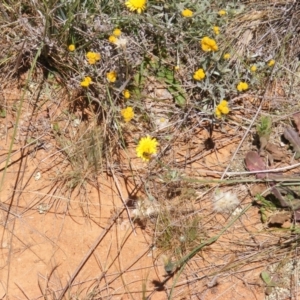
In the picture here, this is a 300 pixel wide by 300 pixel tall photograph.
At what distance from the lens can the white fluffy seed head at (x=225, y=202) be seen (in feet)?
7.59

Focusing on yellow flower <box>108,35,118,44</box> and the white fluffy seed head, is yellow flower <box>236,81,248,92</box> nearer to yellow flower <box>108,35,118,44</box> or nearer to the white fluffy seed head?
the white fluffy seed head

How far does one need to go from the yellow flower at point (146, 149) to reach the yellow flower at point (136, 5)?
2.02 feet

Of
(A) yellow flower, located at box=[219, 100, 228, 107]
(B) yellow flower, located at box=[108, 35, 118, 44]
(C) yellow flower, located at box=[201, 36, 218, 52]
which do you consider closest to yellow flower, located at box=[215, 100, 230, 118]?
(A) yellow flower, located at box=[219, 100, 228, 107]

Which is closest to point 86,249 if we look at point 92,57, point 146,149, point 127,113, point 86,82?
point 146,149

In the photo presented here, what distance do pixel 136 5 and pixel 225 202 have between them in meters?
1.00

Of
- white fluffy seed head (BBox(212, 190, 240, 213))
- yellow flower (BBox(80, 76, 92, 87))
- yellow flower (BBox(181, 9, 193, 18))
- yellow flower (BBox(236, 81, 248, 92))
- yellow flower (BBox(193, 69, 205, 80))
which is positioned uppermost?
yellow flower (BBox(181, 9, 193, 18))

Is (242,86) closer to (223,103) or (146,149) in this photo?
(223,103)

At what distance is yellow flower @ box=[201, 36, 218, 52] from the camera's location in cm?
223

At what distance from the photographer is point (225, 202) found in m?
2.32

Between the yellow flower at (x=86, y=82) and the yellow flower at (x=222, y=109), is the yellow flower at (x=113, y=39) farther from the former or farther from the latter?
the yellow flower at (x=222, y=109)

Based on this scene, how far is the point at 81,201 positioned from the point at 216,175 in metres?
0.65

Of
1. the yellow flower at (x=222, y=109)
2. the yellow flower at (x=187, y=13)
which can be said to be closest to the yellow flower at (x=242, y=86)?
the yellow flower at (x=222, y=109)

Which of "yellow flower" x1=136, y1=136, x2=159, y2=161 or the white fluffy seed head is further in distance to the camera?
the white fluffy seed head

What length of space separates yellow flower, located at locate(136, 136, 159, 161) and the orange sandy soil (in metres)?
0.20
